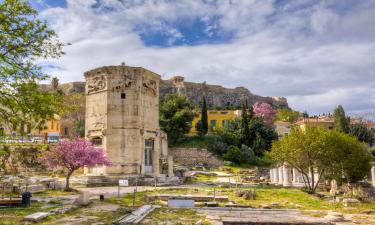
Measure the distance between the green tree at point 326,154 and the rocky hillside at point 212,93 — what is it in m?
60.9

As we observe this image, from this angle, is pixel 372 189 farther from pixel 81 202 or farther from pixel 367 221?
pixel 81 202

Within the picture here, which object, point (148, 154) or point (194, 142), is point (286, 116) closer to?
point (194, 142)

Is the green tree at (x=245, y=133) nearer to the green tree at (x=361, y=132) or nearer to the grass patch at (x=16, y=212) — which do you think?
the green tree at (x=361, y=132)

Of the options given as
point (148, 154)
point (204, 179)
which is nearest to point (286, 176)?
point (204, 179)

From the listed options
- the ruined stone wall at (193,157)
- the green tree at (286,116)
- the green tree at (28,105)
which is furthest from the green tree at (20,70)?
the green tree at (286,116)

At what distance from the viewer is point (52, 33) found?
37.6ft

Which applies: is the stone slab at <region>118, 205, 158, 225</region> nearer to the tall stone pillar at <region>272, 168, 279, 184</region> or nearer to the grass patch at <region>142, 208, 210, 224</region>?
the grass patch at <region>142, 208, 210, 224</region>

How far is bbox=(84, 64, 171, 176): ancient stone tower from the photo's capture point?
26.3m

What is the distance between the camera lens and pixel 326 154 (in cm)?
2148

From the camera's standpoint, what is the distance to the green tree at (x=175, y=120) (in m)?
48.9

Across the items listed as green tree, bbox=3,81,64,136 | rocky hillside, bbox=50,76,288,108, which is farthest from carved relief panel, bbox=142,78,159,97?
rocky hillside, bbox=50,76,288,108

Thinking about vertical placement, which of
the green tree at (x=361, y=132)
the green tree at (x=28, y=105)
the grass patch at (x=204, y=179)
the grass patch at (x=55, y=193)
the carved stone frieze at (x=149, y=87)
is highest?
the carved stone frieze at (x=149, y=87)

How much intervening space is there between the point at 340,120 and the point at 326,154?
39301 mm

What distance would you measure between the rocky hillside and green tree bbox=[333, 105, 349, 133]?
2818cm
